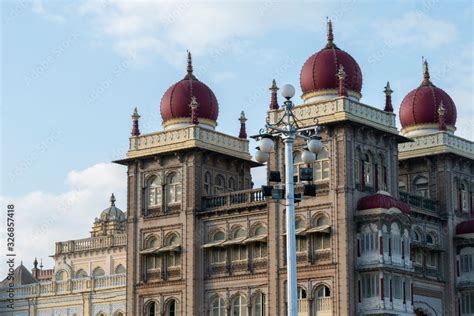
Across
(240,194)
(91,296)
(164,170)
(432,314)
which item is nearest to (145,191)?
(164,170)

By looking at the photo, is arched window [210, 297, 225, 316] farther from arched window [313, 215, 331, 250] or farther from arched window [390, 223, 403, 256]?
arched window [390, 223, 403, 256]

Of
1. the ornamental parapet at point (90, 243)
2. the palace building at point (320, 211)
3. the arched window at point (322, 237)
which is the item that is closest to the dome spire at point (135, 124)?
the palace building at point (320, 211)

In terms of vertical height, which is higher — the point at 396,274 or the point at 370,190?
→ the point at 370,190

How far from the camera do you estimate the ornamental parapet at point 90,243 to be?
317ft

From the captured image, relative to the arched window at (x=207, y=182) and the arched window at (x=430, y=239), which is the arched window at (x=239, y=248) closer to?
the arched window at (x=207, y=182)

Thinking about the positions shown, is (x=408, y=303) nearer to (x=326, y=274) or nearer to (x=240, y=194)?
(x=326, y=274)

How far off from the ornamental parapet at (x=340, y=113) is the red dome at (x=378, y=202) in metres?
4.51

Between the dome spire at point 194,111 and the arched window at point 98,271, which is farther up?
the dome spire at point 194,111

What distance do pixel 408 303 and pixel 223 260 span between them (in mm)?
12040

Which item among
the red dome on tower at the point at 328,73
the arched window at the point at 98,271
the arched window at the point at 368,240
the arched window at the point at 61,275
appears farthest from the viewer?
the arched window at the point at 61,275

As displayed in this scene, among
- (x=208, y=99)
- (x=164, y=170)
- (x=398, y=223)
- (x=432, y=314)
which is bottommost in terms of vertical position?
(x=432, y=314)

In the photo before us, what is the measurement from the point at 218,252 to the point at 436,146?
1623cm

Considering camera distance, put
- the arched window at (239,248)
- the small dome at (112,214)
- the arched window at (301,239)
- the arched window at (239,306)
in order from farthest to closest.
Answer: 1. the small dome at (112,214)
2. the arched window at (239,248)
3. the arched window at (239,306)
4. the arched window at (301,239)

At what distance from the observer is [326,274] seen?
6425cm
